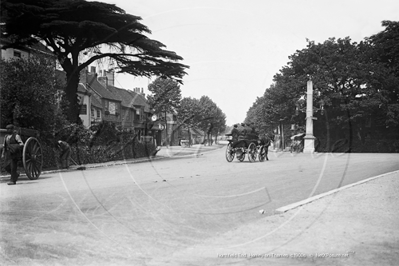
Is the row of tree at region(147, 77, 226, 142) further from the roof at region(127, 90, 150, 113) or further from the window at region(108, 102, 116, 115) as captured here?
the roof at region(127, 90, 150, 113)

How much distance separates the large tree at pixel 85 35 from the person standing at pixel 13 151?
33.3 feet

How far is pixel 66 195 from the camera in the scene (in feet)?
26.9

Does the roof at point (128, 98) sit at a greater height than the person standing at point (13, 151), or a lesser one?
greater

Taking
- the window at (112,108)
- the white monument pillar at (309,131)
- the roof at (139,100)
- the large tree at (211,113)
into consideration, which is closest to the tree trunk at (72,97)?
the large tree at (211,113)

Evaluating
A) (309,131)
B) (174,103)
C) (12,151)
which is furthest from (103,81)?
(12,151)

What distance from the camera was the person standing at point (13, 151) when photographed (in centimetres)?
1080

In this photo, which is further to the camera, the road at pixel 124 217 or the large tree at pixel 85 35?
the large tree at pixel 85 35

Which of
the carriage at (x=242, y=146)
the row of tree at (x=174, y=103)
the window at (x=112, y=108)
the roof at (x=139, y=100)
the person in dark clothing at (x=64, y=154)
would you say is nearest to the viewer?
the person in dark clothing at (x=64, y=154)

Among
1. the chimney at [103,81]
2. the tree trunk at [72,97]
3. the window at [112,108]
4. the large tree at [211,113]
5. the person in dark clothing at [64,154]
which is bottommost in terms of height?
the person in dark clothing at [64,154]

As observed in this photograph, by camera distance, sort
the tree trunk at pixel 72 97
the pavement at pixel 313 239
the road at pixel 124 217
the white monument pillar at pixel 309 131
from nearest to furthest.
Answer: the pavement at pixel 313 239
the road at pixel 124 217
the tree trunk at pixel 72 97
the white monument pillar at pixel 309 131

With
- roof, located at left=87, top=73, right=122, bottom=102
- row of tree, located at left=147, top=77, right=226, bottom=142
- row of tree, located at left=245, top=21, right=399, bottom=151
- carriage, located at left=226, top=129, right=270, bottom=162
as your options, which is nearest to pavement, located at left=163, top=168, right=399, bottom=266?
carriage, located at left=226, top=129, right=270, bottom=162

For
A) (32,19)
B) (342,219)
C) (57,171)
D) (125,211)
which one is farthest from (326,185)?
(32,19)

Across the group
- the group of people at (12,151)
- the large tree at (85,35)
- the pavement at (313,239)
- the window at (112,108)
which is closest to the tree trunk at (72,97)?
the large tree at (85,35)

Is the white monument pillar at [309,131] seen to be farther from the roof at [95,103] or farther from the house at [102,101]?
the roof at [95,103]
